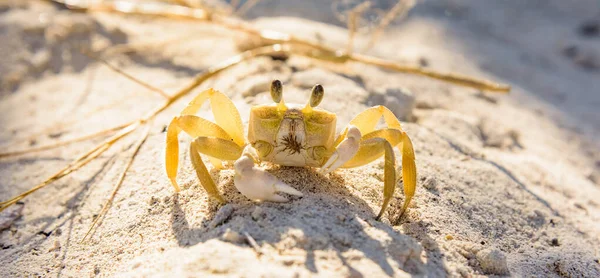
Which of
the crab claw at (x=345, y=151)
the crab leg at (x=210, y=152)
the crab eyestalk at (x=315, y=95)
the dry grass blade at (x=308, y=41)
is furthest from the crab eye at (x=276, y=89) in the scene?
the dry grass blade at (x=308, y=41)

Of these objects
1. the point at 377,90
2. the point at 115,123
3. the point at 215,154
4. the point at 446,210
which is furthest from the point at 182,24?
the point at 446,210

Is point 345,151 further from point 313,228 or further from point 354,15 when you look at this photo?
point 354,15

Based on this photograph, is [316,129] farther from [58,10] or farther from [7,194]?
[58,10]

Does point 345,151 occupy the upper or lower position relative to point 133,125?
upper

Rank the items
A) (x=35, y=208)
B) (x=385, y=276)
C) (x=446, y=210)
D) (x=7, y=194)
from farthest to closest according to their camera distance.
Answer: (x=7, y=194)
(x=35, y=208)
(x=446, y=210)
(x=385, y=276)

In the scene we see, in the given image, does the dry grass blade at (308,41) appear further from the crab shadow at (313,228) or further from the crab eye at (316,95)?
the crab shadow at (313,228)

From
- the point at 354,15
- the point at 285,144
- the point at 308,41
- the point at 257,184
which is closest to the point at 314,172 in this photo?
the point at 285,144
